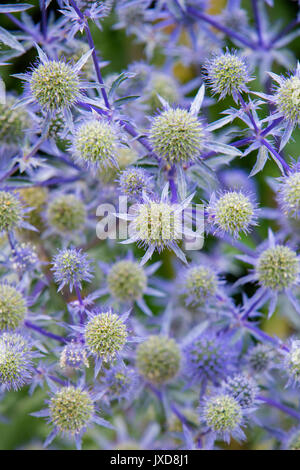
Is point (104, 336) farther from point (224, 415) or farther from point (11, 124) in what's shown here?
point (11, 124)

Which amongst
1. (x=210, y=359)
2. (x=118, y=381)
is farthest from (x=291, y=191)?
(x=118, y=381)

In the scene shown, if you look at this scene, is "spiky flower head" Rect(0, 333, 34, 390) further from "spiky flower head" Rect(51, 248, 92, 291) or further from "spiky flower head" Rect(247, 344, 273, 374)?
"spiky flower head" Rect(247, 344, 273, 374)

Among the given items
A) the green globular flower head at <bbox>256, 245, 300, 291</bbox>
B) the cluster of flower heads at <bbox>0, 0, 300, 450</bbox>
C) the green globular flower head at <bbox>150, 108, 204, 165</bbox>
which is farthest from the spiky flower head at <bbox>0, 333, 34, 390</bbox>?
the green globular flower head at <bbox>256, 245, 300, 291</bbox>

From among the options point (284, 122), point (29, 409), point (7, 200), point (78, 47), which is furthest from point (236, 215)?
point (29, 409)
